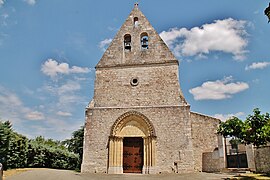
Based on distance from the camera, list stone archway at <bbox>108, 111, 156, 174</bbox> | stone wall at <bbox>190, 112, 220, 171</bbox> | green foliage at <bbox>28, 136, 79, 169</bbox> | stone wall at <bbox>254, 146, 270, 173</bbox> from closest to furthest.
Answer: stone wall at <bbox>254, 146, 270, 173</bbox>
stone archway at <bbox>108, 111, 156, 174</bbox>
stone wall at <bbox>190, 112, 220, 171</bbox>
green foliage at <bbox>28, 136, 79, 169</bbox>

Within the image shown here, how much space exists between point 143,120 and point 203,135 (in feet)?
12.8

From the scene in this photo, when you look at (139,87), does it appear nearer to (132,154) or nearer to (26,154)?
(132,154)

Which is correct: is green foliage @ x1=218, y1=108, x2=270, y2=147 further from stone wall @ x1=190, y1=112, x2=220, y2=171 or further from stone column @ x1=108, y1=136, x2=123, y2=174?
stone column @ x1=108, y1=136, x2=123, y2=174

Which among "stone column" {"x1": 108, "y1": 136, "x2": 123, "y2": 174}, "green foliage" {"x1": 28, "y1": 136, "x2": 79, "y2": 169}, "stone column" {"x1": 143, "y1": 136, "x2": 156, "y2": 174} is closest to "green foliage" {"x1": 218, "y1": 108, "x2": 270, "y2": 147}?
"stone column" {"x1": 143, "y1": 136, "x2": 156, "y2": 174}

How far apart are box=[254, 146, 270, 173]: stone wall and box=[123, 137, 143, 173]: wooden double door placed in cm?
628

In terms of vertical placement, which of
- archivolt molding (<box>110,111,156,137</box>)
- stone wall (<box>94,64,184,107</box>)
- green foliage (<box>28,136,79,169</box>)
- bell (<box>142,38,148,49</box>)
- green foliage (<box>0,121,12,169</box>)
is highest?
bell (<box>142,38,148,49</box>)

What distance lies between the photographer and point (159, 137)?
1425 cm

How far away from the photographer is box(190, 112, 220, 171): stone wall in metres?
14.7

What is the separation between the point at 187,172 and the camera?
1334cm

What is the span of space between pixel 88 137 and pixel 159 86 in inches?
215

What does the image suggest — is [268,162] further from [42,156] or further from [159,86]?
[42,156]

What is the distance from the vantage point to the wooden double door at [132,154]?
14383 millimetres

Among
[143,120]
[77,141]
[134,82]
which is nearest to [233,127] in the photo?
[143,120]

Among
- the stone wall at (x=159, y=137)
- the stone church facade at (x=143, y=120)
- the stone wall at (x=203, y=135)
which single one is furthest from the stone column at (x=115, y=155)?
the stone wall at (x=203, y=135)
